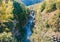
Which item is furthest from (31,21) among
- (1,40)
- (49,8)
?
(1,40)

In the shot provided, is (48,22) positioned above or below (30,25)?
above

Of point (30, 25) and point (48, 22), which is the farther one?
point (30, 25)

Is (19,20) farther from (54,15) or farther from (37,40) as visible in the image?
(54,15)

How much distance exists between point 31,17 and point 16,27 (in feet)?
6.47

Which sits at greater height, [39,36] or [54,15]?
[54,15]

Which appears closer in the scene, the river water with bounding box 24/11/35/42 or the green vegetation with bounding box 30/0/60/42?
the green vegetation with bounding box 30/0/60/42

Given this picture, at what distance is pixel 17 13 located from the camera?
51.3 feet

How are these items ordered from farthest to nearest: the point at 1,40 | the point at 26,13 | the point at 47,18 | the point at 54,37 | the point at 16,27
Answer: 1. the point at 26,13
2. the point at 16,27
3. the point at 47,18
4. the point at 54,37
5. the point at 1,40

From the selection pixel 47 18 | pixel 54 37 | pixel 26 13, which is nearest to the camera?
pixel 54 37

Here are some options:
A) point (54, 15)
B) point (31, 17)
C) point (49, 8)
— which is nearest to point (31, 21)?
point (31, 17)

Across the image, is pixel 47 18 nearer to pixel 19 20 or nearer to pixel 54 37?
pixel 54 37

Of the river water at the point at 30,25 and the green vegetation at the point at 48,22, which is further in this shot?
the river water at the point at 30,25

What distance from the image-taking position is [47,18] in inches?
480

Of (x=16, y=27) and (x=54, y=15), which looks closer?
(x=54, y=15)
